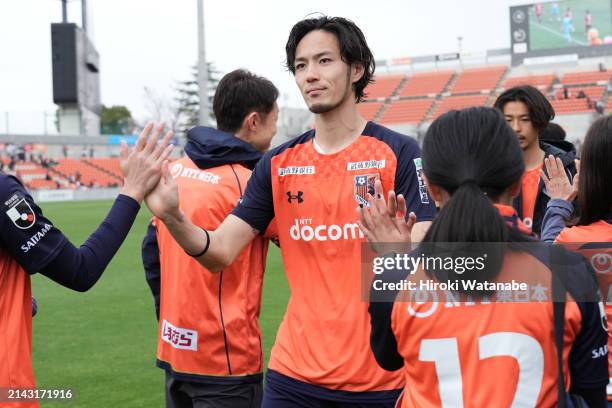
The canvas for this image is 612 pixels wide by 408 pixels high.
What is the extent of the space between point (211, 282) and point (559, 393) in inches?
74.2

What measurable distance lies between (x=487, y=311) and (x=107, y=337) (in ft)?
20.1

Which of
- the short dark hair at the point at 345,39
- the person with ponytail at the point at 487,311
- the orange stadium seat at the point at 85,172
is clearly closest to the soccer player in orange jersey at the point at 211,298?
the short dark hair at the point at 345,39

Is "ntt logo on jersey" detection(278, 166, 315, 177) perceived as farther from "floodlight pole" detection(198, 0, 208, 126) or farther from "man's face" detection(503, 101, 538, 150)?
"floodlight pole" detection(198, 0, 208, 126)

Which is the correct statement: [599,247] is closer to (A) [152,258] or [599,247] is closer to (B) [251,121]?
(B) [251,121]

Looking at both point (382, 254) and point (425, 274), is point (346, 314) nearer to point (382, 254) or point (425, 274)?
point (382, 254)

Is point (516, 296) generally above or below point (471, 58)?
below

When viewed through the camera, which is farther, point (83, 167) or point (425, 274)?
point (83, 167)

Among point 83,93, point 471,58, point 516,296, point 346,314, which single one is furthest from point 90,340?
point 471,58

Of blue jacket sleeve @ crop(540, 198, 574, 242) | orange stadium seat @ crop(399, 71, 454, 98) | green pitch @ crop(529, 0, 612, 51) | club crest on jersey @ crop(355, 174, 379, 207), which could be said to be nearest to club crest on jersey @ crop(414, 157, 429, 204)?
club crest on jersey @ crop(355, 174, 379, 207)

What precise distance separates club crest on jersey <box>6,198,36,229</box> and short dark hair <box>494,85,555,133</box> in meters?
2.86

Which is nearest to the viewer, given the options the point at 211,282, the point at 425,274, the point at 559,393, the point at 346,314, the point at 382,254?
the point at 559,393

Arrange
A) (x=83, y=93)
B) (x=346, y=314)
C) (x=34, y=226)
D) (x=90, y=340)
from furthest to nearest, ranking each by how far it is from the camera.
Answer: (x=83, y=93), (x=90, y=340), (x=346, y=314), (x=34, y=226)

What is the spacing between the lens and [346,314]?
2635 millimetres

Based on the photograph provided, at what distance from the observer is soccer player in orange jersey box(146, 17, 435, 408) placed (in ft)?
8.57
